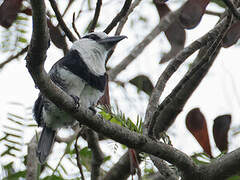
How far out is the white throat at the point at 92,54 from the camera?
9.34 feet

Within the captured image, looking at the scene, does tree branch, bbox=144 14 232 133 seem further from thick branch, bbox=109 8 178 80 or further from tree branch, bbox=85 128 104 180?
thick branch, bbox=109 8 178 80

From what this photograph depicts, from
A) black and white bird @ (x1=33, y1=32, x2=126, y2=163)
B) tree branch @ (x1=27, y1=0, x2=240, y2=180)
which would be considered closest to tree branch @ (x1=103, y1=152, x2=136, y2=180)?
black and white bird @ (x1=33, y1=32, x2=126, y2=163)

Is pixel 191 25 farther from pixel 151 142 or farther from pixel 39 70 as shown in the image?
pixel 39 70

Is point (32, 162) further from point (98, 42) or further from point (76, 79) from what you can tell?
point (98, 42)

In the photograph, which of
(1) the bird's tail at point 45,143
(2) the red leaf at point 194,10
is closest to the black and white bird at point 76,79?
(1) the bird's tail at point 45,143

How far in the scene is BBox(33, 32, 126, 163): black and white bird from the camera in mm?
2693

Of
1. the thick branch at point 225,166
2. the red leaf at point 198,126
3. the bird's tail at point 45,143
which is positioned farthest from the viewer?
the bird's tail at point 45,143

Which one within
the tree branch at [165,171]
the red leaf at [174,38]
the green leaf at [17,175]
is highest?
the red leaf at [174,38]

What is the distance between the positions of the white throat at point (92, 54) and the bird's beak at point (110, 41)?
4 centimetres

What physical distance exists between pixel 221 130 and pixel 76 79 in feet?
3.24

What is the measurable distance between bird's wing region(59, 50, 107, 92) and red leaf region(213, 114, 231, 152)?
0.87 meters

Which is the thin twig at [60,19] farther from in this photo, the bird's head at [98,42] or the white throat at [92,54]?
the bird's head at [98,42]

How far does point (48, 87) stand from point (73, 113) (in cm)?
25

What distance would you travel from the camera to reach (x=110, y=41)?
2986mm
